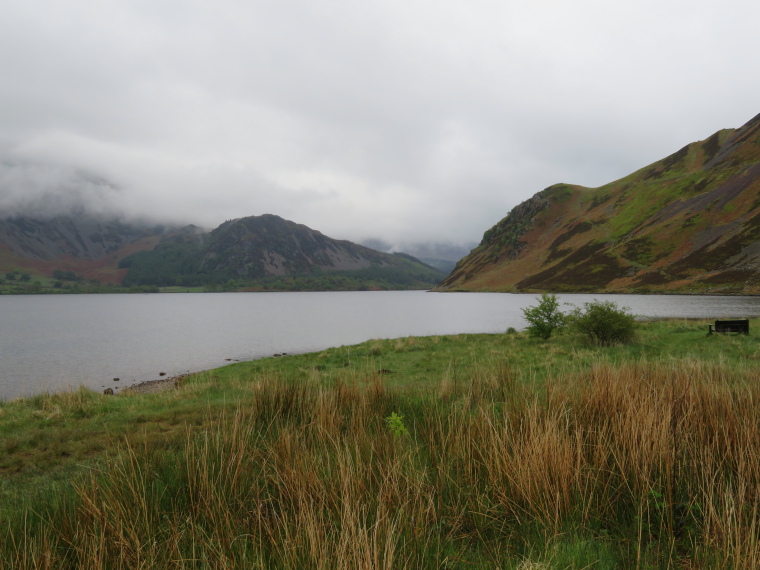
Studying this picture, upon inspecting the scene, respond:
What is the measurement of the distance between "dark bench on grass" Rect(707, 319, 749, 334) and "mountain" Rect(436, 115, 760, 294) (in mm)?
81418

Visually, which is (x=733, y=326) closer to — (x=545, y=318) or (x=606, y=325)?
(x=606, y=325)

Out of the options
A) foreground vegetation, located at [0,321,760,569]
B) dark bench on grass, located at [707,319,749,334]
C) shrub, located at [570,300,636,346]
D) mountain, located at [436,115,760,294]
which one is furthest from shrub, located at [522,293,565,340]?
mountain, located at [436,115,760,294]

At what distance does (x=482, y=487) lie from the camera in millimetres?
4148

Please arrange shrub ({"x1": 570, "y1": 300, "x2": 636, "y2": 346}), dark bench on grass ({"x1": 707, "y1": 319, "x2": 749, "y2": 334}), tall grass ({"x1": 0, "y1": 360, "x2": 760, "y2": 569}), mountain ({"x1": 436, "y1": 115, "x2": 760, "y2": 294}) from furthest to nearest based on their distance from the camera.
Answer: mountain ({"x1": 436, "y1": 115, "x2": 760, "y2": 294})
shrub ({"x1": 570, "y1": 300, "x2": 636, "y2": 346})
dark bench on grass ({"x1": 707, "y1": 319, "x2": 749, "y2": 334})
tall grass ({"x1": 0, "y1": 360, "x2": 760, "y2": 569})

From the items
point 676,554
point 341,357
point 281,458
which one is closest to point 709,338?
point 341,357

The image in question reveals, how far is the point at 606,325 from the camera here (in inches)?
747

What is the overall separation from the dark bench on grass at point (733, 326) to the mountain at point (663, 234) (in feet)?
267

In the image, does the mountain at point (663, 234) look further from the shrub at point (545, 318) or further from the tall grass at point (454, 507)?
the tall grass at point (454, 507)

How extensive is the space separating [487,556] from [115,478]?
3.99 metres

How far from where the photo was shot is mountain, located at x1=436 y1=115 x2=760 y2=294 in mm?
93375

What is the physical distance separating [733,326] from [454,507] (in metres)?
22.1

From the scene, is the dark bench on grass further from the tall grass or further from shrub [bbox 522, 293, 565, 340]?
the tall grass

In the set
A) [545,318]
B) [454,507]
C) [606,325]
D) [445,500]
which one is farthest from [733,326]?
[454,507]

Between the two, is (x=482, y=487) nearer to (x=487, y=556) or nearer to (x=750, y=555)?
(x=487, y=556)
